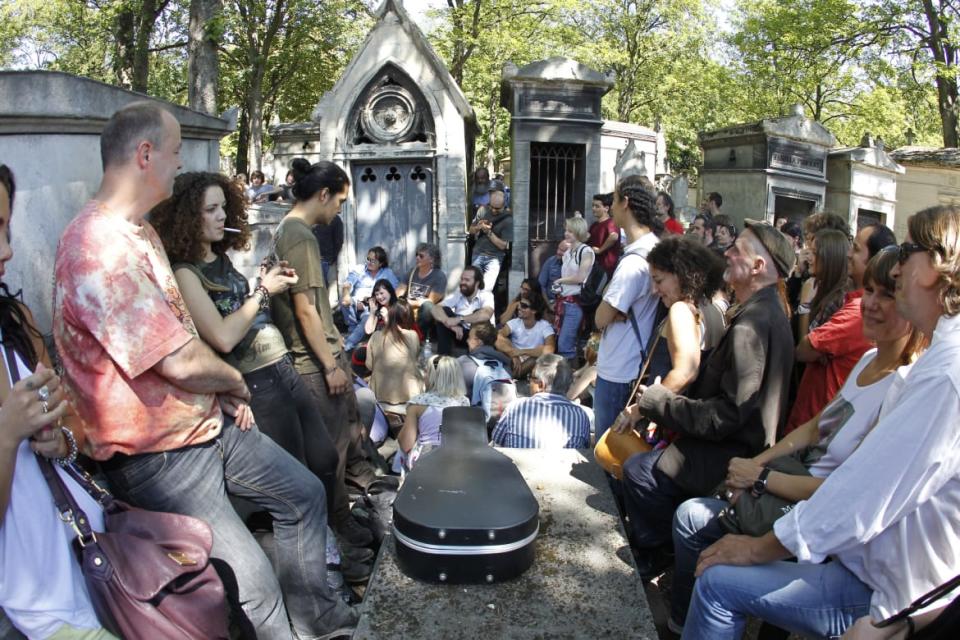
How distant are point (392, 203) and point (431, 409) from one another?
689cm

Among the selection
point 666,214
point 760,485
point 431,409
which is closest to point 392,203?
point 666,214

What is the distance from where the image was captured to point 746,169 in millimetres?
12836

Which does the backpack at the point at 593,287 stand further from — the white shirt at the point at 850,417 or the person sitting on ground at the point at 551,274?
the white shirt at the point at 850,417

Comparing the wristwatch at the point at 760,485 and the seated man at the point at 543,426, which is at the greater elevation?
the wristwatch at the point at 760,485

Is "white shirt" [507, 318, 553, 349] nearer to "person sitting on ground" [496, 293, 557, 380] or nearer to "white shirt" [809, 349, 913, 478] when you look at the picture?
"person sitting on ground" [496, 293, 557, 380]

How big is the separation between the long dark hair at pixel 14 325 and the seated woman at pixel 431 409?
2640mm

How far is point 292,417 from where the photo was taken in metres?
3.52

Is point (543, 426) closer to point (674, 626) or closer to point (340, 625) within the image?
point (674, 626)

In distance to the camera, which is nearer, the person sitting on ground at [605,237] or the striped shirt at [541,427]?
the striped shirt at [541,427]

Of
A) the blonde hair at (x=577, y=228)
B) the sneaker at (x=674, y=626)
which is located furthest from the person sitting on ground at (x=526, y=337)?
the sneaker at (x=674, y=626)

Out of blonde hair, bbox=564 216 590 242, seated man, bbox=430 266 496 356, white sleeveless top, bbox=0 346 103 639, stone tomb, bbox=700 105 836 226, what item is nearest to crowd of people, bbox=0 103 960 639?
white sleeveless top, bbox=0 346 103 639

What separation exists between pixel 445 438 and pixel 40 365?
1.60 m

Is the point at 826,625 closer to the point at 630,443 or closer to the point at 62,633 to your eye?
the point at 630,443

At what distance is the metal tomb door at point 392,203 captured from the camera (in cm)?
1136
